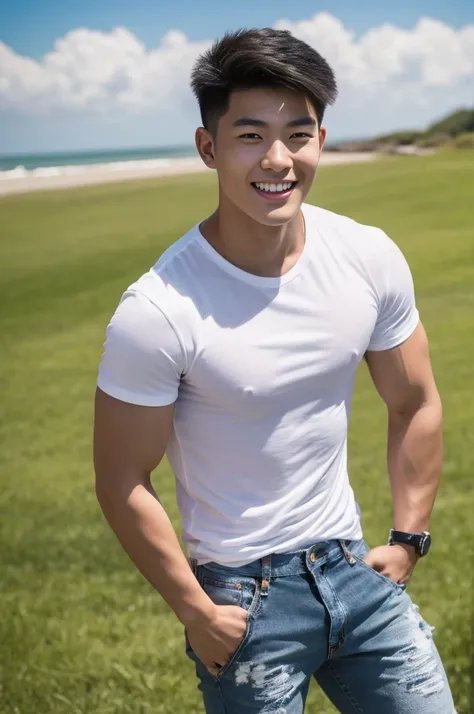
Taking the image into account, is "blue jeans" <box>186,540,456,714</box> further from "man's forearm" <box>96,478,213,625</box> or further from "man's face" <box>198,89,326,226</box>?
"man's face" <box>198,89,326,226</box>

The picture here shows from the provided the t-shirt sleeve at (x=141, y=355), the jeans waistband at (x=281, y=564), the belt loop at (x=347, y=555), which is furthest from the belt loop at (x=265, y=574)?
the t-shirt sleeve at (x=141, y=355)

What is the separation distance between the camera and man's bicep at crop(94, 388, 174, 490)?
1.16m

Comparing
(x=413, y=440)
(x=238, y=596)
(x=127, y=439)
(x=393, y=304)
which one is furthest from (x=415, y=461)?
(x=127, y=439)

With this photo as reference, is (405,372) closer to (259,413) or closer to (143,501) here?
(259,413)

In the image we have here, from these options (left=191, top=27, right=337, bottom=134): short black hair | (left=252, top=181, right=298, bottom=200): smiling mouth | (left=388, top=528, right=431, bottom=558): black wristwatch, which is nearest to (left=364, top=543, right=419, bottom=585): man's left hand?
(left=388, top=528, right=431, bottom=558): black wristwatch

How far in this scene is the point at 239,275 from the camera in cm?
120

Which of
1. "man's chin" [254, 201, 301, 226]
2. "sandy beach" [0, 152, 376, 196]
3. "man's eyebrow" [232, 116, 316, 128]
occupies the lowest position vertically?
"sandy beach" [0, 152, 376, 196]

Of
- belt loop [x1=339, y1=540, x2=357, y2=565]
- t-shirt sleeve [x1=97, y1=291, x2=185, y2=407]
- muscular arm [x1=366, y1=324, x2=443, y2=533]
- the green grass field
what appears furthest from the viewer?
the green grass field

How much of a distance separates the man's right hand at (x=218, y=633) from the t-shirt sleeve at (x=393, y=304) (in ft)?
1.41

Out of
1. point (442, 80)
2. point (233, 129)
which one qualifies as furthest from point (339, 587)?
point (442, 80)

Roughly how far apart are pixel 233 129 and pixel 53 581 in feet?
6.85

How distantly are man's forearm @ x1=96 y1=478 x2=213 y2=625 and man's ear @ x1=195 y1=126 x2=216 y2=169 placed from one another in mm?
463

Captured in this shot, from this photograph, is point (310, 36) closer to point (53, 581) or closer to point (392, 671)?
point (53, 581)

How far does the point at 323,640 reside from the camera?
1234 mm
